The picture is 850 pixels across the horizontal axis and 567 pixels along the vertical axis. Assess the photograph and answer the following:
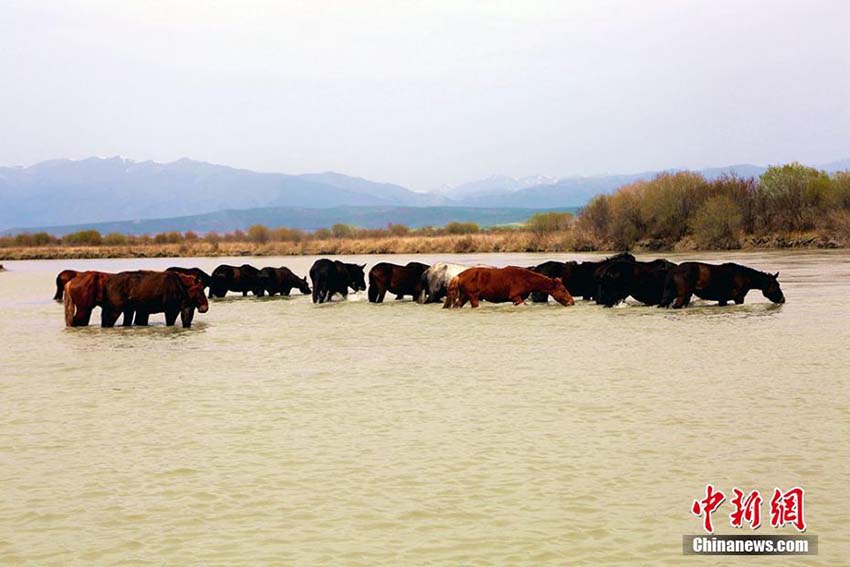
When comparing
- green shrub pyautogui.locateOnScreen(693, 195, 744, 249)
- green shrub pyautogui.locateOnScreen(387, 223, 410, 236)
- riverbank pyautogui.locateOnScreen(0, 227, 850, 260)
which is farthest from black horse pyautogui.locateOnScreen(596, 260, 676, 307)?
green shrub pyautogui.locateOnScreen(387, 223, 410, 236)

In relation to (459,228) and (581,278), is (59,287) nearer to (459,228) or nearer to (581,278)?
(581,278)

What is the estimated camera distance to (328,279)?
25594 millimetres

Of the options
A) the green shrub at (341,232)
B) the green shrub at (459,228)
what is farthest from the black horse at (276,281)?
the green shrub at (459,228)

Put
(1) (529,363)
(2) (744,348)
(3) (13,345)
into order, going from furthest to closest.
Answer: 1. (3) (13,345)
2. (2) (744,348)
3. (1) (529,363)

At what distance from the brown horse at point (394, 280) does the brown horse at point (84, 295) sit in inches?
297

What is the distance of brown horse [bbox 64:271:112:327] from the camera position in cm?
1903

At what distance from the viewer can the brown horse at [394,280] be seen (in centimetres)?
2481

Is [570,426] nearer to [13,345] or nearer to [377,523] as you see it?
[377,523]

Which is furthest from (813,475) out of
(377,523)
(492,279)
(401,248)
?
(401,248)

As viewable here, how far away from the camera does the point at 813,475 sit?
704cm

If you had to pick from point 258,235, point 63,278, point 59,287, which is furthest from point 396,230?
point 63,278

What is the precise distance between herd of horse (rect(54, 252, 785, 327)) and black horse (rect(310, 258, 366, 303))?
0.03m

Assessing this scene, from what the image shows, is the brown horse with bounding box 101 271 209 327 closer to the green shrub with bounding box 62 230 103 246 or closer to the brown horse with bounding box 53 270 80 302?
the brown horse with bounding box 53 270 80 302

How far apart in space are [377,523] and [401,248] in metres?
60.7
